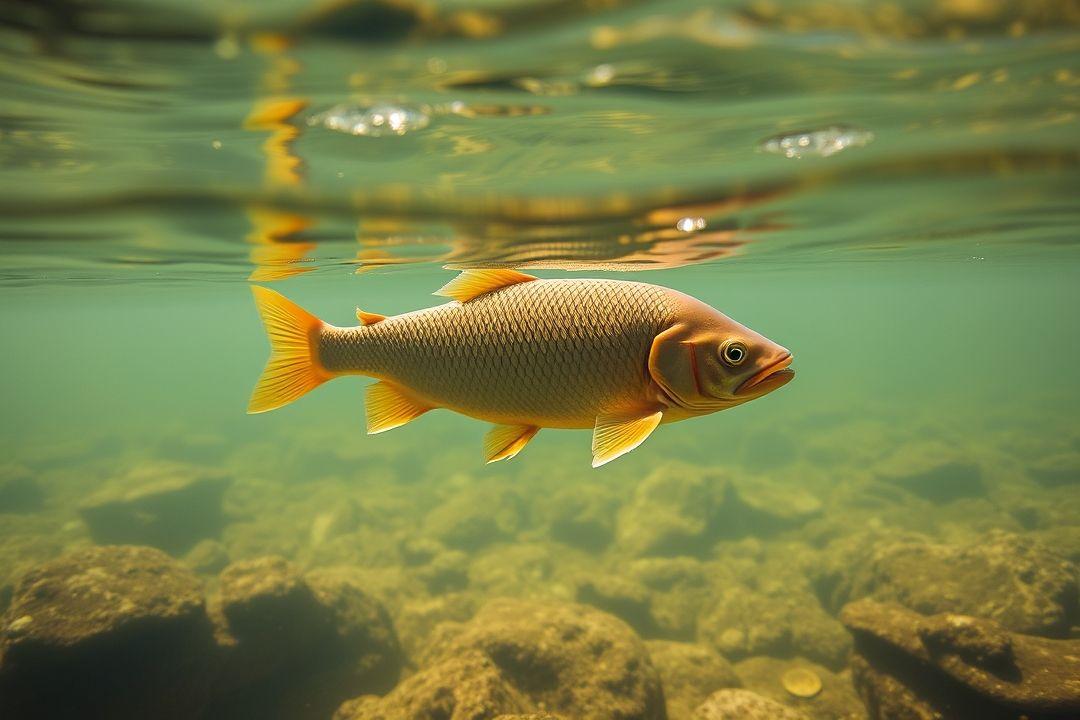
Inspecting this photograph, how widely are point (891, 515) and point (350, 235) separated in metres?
18.5

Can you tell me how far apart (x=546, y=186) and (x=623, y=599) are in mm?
8797

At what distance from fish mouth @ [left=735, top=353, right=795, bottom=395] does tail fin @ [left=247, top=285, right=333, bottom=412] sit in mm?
2409

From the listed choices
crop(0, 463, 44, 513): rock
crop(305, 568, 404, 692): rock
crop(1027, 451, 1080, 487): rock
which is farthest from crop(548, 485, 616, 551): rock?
crop(0, 463, 44, 513): rock

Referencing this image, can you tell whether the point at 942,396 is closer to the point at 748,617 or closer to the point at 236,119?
the point at 748,617

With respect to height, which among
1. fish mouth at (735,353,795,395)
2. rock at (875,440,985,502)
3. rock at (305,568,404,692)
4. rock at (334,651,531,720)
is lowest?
rock at (875,440,985,502)

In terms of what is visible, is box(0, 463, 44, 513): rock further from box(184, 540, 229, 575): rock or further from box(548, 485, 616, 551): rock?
box(548, 485, 616, 551): rock

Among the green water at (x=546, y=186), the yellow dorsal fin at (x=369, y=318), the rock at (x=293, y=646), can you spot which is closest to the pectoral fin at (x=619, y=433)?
the yellow dorsal fin at (x=369, y=318)

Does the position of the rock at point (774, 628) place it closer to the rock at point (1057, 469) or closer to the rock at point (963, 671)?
the rock at point (963, 671)

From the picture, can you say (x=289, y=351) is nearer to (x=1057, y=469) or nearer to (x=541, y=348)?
(x=541, y=348)

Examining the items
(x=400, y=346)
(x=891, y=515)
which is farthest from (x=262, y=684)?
(x=891, y=515)

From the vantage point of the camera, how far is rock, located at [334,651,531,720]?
6.00 metres

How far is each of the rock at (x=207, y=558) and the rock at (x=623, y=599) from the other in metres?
10.8

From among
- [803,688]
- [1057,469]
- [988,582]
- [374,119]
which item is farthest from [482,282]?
[1057,469]

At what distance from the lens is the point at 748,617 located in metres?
10.8
